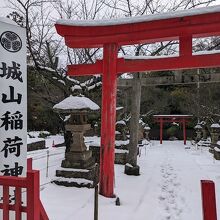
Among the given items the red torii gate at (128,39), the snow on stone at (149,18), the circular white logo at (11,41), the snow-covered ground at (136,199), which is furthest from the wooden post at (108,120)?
the circular white logo at (11,41)

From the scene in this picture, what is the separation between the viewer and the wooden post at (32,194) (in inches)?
100

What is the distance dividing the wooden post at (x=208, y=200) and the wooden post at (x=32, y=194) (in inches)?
59.3

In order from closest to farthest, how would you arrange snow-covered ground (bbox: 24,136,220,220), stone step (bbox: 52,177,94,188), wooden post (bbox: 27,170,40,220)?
wooden post (bbox: 27,170,40,220) < snow-covered ground (bbox: 24,136,220,220) < stone step (bbox: 52,177,94,188)

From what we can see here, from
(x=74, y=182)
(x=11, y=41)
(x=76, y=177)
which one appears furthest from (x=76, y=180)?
(x=11, y=41)

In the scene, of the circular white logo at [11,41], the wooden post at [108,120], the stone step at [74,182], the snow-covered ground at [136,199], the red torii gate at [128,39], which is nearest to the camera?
the circular white logo at [11,41]

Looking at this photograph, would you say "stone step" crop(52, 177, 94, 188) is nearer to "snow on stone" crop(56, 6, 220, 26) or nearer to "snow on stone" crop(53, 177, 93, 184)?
"snow on stone" crop(53, 177, 93, 184)

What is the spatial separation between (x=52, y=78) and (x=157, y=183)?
568 centimetres

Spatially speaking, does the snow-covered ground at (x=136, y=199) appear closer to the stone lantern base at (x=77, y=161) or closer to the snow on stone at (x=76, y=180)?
the snow on stone at (x=76, y=180)

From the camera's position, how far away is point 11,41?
3.31 meters

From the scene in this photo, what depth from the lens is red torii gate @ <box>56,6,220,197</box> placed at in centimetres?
544

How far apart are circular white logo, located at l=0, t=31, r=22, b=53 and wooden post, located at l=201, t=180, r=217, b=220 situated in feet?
8.22

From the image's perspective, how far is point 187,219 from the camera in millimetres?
5066

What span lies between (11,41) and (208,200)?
271cm

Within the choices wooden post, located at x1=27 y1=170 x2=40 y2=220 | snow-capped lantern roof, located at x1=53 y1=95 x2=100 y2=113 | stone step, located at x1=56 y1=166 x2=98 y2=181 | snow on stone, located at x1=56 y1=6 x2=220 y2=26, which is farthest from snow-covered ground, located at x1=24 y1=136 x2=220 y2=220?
snow on stone, located at x1=56 y1=6 x2=220 y2=26
